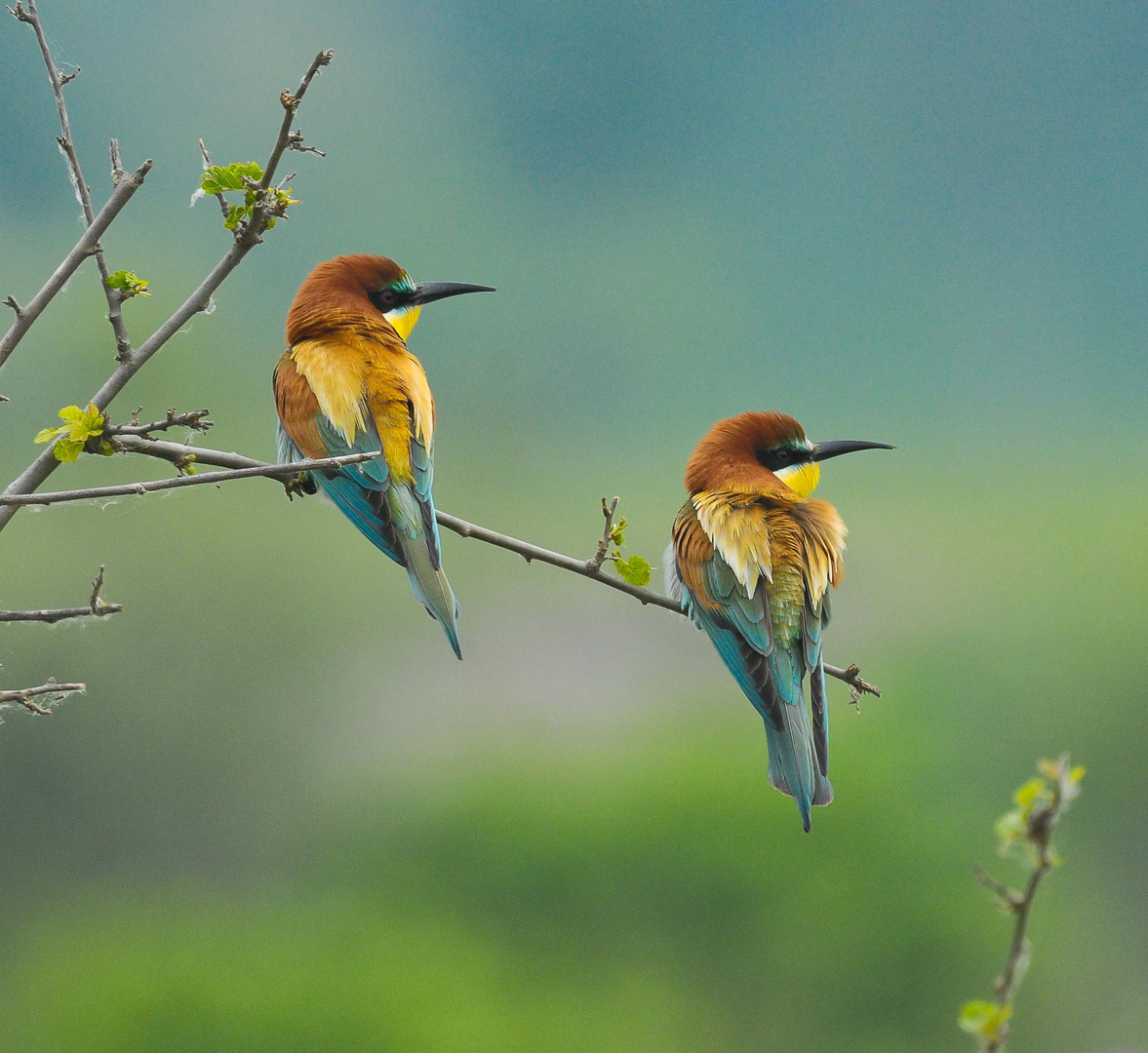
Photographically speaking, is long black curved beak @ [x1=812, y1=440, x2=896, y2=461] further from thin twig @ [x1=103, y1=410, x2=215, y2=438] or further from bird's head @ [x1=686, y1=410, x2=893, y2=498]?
thin twig @ [x1=103, y1=410, x2=215, y2=438]

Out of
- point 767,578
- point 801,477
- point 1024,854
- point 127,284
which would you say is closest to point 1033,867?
point 1024,854

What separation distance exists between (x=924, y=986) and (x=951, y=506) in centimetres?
1167

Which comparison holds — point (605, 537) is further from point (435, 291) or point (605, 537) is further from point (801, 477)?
point (801, 477)

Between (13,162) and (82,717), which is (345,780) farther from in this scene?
(13,162)

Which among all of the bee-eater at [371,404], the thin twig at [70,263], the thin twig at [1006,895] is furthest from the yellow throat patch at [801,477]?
the thin twig at [1006,895]

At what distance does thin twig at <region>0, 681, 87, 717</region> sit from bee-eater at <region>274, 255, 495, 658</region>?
293 mm

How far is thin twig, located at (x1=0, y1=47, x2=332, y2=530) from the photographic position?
0.82 metres

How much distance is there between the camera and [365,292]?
151cm

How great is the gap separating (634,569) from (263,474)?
1.34ft

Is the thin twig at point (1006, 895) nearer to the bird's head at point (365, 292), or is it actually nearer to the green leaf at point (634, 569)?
the green leaf at point (634, 569)

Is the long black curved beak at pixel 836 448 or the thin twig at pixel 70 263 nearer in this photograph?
the thin twig at pixel 70 263

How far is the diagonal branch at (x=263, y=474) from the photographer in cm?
73

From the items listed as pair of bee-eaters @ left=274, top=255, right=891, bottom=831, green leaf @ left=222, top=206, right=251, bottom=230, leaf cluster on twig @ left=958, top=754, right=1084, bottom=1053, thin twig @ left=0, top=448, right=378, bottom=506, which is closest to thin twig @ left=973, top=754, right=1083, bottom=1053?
leaf cluster on twig @ left=958, top=754, right=1084, bottom=1053

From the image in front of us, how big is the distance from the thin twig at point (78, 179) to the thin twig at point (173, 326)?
0.03m
